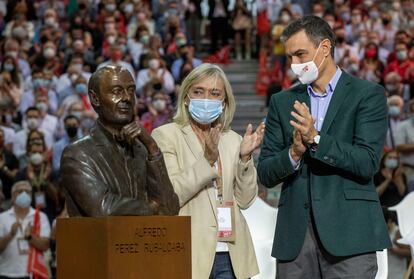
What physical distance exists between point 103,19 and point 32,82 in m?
3.95

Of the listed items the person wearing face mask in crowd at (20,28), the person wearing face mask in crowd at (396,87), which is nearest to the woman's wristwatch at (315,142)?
the person wearing face mask in crowd at (396,87)

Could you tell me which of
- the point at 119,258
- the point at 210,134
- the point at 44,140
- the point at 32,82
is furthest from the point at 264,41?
the point at 119,258

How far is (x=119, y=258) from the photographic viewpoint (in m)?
5.33

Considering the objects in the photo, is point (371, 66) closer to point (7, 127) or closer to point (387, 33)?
point (387, 33)

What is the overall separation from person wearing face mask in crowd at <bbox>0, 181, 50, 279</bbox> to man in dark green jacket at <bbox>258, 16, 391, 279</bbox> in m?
6.42

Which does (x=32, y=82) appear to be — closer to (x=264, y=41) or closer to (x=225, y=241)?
(x=264, y=41)

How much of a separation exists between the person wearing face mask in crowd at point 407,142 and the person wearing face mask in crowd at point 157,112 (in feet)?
9.91

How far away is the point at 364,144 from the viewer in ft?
20.5

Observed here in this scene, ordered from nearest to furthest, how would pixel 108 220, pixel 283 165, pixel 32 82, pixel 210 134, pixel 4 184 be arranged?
pixel 108 220 < pixel 283 165 < pixel 210 134 < pixel 4 184 < pixel 32 82

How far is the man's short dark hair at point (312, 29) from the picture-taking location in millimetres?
6375

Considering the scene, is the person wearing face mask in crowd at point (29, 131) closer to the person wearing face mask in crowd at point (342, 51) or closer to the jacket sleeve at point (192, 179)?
the person wearing face mask in crowd at point (342, 51)

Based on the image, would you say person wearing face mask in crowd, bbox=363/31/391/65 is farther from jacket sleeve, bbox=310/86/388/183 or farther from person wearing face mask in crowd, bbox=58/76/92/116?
jacket sleeve, bbox=310/86/388/183

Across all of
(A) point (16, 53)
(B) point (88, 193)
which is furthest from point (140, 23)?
(B) point (88, 193)

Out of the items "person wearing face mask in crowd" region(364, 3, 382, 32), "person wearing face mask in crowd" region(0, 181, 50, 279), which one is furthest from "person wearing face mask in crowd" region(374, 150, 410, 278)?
"person wearing face mask in crowd" region(364, 3, 382, 32)
